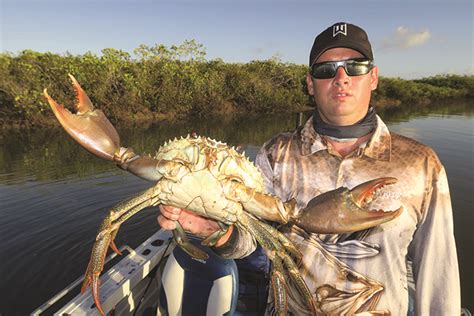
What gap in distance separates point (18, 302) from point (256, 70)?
4270 cm

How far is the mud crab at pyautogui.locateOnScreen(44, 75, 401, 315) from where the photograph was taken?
2.61 meters

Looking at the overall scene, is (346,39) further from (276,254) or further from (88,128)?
(88,128)

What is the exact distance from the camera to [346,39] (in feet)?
10.1

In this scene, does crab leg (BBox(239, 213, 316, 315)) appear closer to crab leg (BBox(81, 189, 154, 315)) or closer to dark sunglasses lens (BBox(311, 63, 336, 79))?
crab leg (BBox(81, 189, 154, 315))

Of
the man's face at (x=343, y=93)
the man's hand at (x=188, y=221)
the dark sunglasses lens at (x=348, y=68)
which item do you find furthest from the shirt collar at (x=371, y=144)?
the man's hand at (x=188, y=221)

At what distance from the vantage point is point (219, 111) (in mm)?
38312

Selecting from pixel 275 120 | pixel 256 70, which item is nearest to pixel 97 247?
pixel 275 120

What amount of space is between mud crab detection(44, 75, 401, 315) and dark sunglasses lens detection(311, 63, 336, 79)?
1.13m


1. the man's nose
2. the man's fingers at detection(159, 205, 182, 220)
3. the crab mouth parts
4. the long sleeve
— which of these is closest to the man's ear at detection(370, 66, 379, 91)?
the man's nose

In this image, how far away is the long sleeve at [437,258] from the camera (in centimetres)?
264

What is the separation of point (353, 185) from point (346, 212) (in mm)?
448

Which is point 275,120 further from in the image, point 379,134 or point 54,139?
point 379,134

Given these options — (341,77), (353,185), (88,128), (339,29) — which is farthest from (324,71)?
(88,128)

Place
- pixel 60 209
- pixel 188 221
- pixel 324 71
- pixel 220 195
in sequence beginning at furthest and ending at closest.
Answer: pixel 60 209, pixel 188 221, pixel 324 71, pixel 220 195
